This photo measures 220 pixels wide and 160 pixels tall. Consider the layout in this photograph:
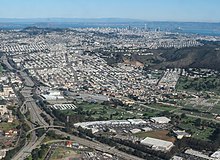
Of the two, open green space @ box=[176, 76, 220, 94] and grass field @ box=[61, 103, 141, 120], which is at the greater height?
grass field @ box=[61, 103, 141, 120]

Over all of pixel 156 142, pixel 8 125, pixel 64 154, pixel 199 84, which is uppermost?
pixel 64 154

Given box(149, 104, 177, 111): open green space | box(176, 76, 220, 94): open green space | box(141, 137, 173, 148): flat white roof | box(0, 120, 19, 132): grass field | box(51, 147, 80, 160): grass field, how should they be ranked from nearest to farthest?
box(51, 147, 80, 160): grass field → box(141, 137, 173, 148): flat white roof → box(0, 120, 19, 132): grass field → box(149, 104, 177, 111): open green space → box(176, 76, 220, 94): open green space

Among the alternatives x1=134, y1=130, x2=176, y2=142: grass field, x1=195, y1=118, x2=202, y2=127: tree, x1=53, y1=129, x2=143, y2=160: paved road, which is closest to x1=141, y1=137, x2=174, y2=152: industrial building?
x1=134, y1=130, x2=176, y2=142: grass field

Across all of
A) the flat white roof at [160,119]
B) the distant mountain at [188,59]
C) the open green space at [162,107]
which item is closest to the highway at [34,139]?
the flat white roof at [160,119]

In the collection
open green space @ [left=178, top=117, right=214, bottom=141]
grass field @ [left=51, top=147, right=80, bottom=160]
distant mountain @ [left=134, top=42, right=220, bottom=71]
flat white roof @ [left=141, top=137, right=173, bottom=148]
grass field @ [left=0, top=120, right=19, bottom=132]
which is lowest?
distant mountain @ [left=134, top=42, right=220, bottom=71]

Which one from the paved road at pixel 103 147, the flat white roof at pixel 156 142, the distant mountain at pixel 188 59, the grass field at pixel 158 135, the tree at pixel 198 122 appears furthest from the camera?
the distant mountain at pixel 188 59

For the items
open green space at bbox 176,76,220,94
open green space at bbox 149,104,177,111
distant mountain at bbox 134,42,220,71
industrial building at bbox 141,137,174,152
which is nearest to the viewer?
industrial building at bbox 141,137,174,152

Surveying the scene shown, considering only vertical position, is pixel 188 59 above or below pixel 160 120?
below

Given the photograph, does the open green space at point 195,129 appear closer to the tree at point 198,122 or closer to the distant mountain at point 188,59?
the tree at point 198,122

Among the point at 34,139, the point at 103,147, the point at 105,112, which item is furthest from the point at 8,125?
the point at 105,112

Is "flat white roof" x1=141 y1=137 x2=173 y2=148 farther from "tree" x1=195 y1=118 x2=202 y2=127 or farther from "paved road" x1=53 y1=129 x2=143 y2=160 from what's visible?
"tree" x1=195 y1=118 x2=202 y2=127

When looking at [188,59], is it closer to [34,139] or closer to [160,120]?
[160,120]

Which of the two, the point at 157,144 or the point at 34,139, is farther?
the point at 34,139
